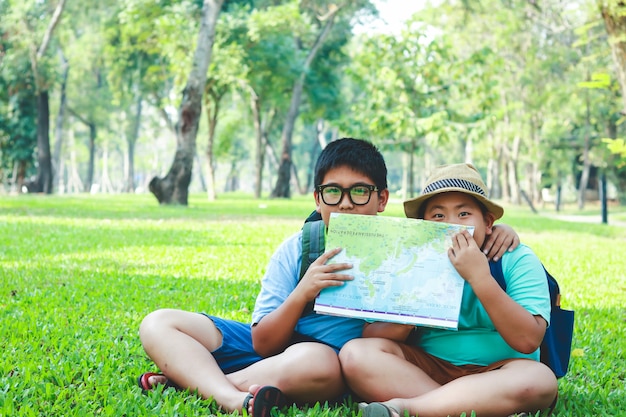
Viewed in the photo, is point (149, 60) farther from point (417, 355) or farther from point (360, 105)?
point (417, 355)

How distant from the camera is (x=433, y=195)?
9.68 ft

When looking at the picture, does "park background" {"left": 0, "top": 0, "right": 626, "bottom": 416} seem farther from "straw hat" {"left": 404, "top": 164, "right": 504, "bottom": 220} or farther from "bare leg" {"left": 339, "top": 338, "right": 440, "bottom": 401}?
"straw hat" {"left": 404, "top": 164, "right": 504, "bottom": 220}

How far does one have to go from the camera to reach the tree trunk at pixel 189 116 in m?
17.6

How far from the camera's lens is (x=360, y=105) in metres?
21.4

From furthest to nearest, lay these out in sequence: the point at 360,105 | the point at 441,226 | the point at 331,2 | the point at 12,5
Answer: the point at 331,2 → the point at 12,5 → the point at 360,105 → the point at 441,226

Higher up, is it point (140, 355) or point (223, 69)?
point (223, 69)

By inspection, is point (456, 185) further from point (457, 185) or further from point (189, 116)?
point (189, 116)

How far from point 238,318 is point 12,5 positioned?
2453 centimetres

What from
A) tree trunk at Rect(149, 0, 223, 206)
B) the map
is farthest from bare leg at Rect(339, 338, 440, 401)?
tree trunk at Rect(149, 0, 223, 206)

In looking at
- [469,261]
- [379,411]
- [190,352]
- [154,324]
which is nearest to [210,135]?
[154,324]

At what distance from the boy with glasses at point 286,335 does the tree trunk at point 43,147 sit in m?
24.4

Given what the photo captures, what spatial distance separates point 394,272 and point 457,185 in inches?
17.1

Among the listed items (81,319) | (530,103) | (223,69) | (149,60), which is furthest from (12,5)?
(81,319)

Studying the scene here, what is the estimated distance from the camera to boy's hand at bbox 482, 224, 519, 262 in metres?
2.88
